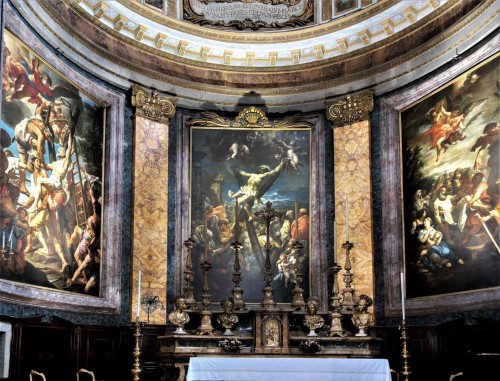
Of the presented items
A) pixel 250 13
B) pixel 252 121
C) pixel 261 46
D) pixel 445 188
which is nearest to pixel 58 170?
pixel 252 121

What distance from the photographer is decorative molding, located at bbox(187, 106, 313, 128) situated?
53.5 feet

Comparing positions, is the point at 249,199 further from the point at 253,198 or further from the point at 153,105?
the point at 153,105

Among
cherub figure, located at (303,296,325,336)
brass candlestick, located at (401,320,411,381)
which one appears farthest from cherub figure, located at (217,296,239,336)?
brass candlestick, located at (401,320,411,381)

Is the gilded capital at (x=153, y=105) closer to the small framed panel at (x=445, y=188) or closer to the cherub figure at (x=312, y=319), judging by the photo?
the small framed panel at (x=445, y=188)

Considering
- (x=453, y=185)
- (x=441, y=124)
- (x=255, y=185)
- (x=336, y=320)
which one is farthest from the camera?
(x=255, y=185)

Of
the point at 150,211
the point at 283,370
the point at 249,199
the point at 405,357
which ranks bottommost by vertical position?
the point at 283,370

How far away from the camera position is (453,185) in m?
13.1

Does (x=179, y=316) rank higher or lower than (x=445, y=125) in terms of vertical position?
lower

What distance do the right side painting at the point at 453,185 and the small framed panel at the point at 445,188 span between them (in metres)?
0.02

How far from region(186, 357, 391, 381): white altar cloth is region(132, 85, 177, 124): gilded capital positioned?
6691 mm

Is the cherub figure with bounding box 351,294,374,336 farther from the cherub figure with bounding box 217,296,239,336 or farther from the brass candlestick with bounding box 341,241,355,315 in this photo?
the cherub figure with bounding box 217,296,239,336

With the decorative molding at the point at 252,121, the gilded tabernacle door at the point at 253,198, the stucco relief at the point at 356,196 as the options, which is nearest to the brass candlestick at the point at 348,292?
the stucco relief at the point at 356,196

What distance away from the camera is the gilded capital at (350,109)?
15.5m

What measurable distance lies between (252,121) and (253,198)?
1.69m
